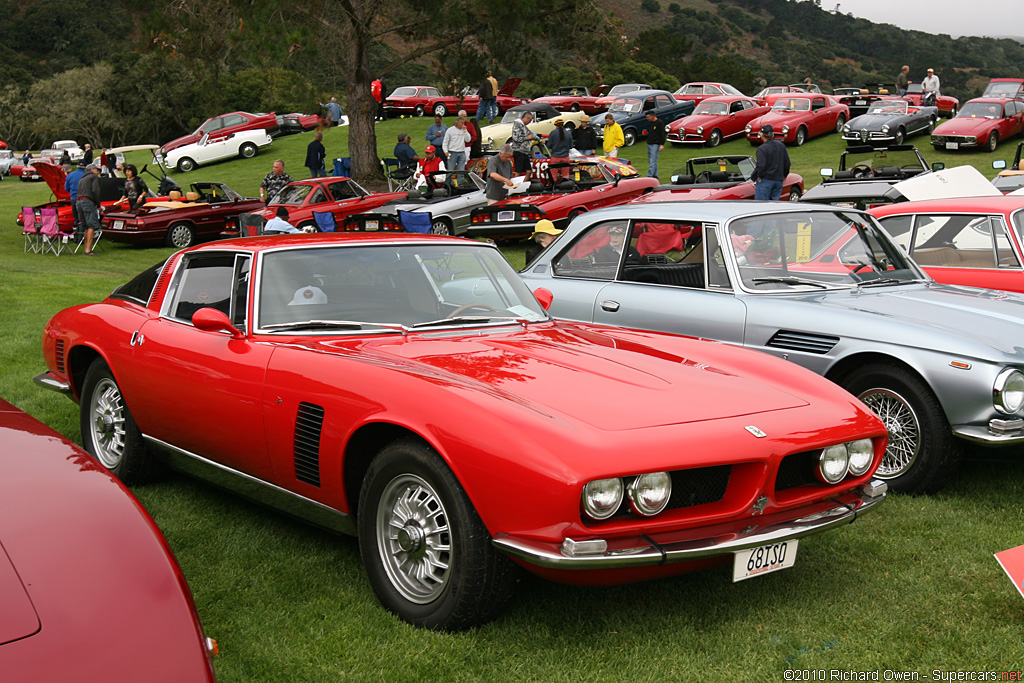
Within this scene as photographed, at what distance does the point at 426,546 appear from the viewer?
336 centimetres

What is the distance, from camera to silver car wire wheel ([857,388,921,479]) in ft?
16.0

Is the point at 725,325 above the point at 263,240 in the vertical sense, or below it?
below

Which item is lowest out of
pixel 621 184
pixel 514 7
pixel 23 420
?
pixel 621 184

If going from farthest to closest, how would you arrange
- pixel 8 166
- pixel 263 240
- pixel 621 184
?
1. pixel 8 166
2. pixel 621 184
3. pixel 263 240

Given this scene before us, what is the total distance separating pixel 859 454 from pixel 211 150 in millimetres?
31929

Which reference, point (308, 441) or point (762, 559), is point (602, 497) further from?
point (308, 441)

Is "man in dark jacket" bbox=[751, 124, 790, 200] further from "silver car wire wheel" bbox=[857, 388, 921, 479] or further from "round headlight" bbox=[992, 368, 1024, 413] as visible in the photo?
"round headlight" bbox=[992, 368, 1024, 413]

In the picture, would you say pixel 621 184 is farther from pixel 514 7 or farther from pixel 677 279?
pixel 677 279

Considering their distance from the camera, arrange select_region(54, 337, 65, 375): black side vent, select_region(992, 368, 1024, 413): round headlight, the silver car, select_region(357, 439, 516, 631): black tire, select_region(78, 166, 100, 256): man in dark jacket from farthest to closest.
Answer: select_region(78, 166, 100, 256): man in dark jacket → select_region(54, 337, 65, 375): black side vent → the silver car → select_region(992, 368, 1024, 413): round headlight → select_region(357, 439, 516, 631): black tire

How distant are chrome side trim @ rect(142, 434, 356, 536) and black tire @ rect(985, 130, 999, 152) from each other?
22878 mm

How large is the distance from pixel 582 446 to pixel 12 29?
86768mm

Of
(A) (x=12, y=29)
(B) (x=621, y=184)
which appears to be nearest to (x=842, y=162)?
(B) (x=621, y=184)

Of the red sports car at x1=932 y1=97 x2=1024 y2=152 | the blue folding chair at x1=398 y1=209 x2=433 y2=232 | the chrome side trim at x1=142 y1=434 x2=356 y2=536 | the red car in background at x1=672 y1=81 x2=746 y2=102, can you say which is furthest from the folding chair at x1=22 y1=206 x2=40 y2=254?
the red car in background at x1=672 y1=81 x2=746 y2=102

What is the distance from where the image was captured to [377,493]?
137 inches
